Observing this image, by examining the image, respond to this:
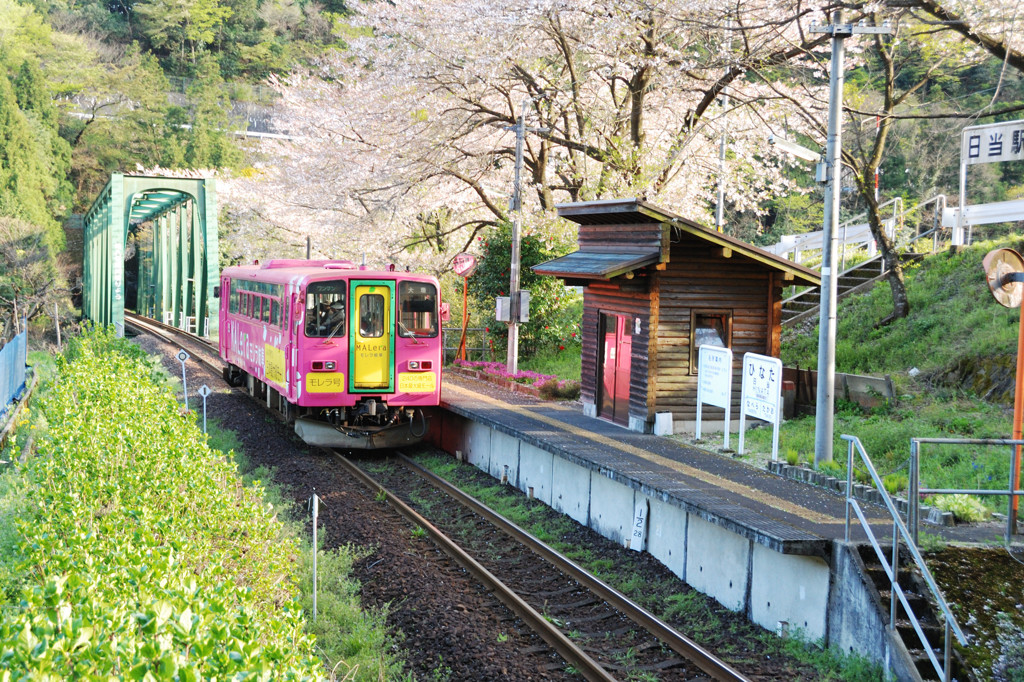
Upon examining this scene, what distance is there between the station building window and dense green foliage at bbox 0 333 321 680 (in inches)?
257

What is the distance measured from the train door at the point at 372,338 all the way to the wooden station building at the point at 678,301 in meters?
2.91

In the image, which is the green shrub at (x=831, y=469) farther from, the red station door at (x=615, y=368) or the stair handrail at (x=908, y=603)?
the red station door at (x=615, y=368)

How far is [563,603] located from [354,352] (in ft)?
21.9

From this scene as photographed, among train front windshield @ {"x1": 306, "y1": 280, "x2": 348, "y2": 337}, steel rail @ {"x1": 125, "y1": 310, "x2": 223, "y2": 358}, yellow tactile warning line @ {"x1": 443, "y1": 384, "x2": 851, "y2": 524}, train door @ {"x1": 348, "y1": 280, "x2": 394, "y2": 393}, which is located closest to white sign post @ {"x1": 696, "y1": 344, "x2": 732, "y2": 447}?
yellow tactile warning line @ {"x1": 443, "y1": 384, "x2": 851, "y2": 524}

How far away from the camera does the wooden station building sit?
12.8 metres

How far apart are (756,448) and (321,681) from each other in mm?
9307

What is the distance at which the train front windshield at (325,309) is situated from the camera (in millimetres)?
13961

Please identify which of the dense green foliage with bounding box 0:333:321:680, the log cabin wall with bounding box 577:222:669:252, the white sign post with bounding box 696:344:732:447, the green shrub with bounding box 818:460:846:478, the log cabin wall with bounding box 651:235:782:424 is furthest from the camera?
the log cabin wall with bounding box 651:235:782:424

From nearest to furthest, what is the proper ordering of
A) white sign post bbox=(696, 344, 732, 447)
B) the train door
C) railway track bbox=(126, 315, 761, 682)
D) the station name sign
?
railway track bbox=(126, 315, 761, 682) < the station name sign < white sign post bbox=(696, 344, 732, 447) < the train door

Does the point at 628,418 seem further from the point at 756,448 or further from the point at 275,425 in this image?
the point at 275,425

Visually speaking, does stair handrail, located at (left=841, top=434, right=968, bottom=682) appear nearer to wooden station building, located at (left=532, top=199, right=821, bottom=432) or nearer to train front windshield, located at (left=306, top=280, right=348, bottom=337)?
wooden station building, located at (left=532, top=199, right=821, bottom=432)

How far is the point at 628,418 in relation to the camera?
13.7 metres

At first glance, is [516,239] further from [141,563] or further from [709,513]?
[141,563]

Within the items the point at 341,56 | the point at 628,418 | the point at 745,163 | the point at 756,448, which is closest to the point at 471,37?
the point at 745,163
